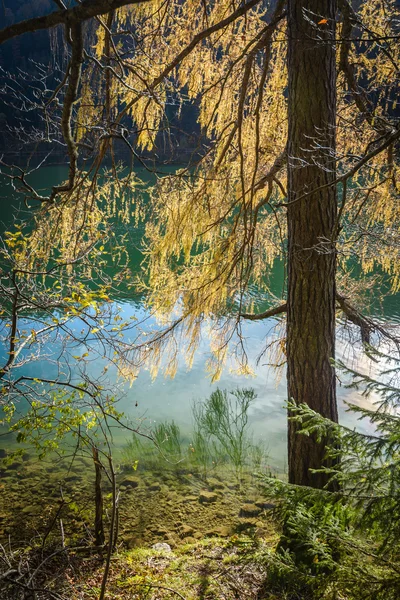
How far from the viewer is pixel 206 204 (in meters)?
3.57

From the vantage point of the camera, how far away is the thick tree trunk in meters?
2.79

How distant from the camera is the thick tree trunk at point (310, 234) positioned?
2795mm

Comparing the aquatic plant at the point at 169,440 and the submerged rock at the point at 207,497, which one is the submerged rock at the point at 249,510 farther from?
the aquatic plant at the point at 169,440

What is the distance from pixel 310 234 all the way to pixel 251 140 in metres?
1.24

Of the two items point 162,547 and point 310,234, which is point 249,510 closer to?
point 162,547

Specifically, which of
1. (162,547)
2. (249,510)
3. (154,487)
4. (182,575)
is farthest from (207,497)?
(182,575)

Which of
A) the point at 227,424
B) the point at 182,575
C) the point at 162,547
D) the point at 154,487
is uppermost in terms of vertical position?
the point at 227,424

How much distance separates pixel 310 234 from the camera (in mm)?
2904

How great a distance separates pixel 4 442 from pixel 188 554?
2827mm

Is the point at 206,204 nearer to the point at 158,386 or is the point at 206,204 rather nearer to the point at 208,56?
the point at 208,56

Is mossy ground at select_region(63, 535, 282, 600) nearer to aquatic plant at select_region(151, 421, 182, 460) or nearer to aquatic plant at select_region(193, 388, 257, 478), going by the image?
aquatic plant at select_region(193, 388, 257, 478)

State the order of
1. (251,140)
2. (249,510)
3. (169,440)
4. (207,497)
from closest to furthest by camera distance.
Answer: (251,140), (249,510), (207,497), (169,440)

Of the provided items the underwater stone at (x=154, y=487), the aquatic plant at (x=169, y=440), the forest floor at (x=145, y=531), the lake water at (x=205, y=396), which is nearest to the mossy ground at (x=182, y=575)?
the forest floor at (x=145, y=531)

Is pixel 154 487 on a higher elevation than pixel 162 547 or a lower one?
higher
